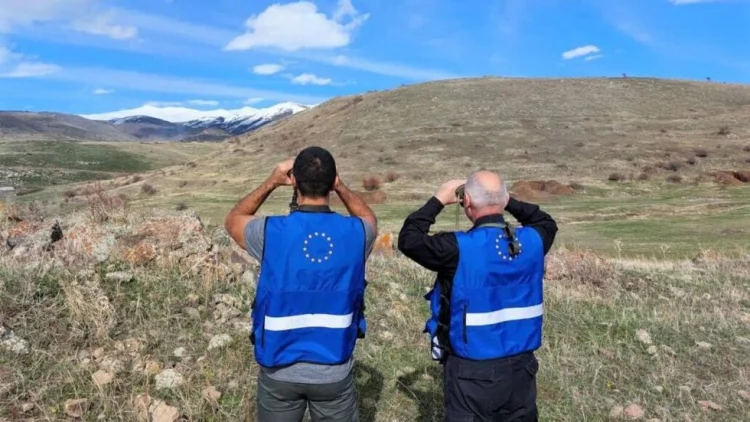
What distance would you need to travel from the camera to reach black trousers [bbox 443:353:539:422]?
131 inches

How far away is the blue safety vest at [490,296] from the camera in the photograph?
10.7 feet

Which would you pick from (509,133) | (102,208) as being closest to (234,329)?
(102,208)

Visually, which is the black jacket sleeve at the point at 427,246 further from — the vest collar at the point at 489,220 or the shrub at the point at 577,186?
the shrub at the point at 577,186

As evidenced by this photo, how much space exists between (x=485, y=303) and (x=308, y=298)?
3.17 feet

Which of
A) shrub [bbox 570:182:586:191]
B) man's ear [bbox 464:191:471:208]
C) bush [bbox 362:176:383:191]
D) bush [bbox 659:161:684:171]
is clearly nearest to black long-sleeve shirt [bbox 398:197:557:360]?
man's ear [bbox 464:191:471:208]

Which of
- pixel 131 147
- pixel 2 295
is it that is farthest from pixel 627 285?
pixel 131 147

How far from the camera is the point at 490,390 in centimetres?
332

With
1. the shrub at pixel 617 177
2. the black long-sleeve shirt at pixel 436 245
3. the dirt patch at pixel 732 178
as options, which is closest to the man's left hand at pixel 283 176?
the black long-sleeve shirt at pixel 436 245

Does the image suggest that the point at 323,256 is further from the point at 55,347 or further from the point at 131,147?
the point at 131,147

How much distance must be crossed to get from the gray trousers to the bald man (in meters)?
0.60

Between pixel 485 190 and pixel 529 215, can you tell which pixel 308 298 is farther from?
pixel 529 215

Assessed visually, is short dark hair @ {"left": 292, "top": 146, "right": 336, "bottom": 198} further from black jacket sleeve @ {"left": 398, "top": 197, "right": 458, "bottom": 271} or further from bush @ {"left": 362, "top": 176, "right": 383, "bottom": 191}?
bush @ {"left": 362, "top": 176, "right": 383, "bottom": 191}

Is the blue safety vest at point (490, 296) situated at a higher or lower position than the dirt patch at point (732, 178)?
higher

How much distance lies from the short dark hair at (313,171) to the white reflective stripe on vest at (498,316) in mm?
1069
